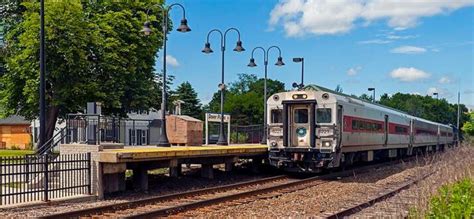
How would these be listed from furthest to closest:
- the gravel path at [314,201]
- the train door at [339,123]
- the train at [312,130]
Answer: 1. the train door at [339,123]
2. the train at [312,130]
3. the gravel path at [314,201]

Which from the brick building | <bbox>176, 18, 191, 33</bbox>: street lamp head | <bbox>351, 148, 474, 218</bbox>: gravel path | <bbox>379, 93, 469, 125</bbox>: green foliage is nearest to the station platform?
<bbox>176, 18, 191, 33</bbox>: street lamp head

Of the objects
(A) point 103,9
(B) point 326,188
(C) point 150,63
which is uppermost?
(A) point 103,9

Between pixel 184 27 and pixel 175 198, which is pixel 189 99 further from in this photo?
pixel 175 198

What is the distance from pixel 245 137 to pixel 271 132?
13629 millimetres

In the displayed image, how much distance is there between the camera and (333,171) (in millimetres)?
25422

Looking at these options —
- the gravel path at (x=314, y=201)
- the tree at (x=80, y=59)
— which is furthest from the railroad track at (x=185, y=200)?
the tree at (x=80, y=59)

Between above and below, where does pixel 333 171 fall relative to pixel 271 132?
below

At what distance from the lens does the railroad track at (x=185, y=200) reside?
1268 centimetres

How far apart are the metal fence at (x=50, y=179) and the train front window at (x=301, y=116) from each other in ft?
30.6

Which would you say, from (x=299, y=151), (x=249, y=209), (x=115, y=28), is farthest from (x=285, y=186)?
(x=115, y=28)

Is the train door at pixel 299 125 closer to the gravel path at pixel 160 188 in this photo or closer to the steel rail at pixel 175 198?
the steel rail at pixel 175 198

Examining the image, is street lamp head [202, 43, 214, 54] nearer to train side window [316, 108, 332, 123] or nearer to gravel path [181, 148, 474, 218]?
train side window [316, 108, 332, 123]

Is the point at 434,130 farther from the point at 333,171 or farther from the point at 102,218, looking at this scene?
the point at 102,218

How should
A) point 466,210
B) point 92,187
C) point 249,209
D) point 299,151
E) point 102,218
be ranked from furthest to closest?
1. point 299,151
2. point 92,187
3. point 249,209
4. point 102,218
5. point 466,210
